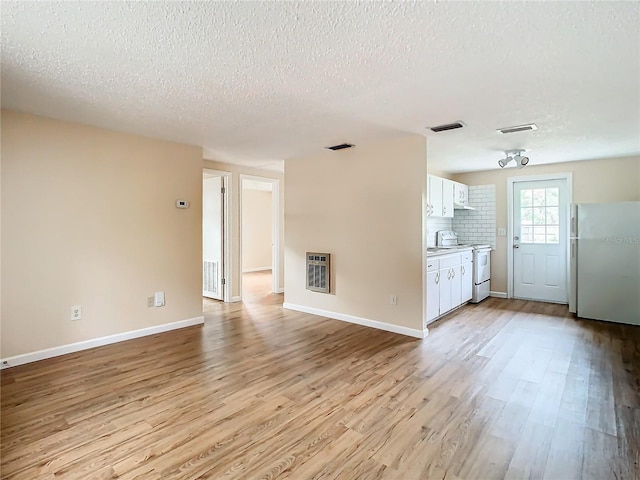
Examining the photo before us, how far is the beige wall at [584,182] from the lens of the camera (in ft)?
16.4

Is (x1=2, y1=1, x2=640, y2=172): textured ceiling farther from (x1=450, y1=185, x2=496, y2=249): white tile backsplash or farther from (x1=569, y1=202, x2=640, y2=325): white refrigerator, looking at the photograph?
(x1=450, y1=185, x2=496, y2=249): white tile backsplash

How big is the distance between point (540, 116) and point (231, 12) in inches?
113

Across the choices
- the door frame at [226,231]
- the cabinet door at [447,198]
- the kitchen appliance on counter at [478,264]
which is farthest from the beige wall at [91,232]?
the kitchen appliance on counter at [478,264]

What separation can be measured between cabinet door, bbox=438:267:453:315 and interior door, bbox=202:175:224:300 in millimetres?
3321

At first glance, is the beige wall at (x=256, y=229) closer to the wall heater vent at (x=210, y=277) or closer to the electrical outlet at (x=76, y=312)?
the wall heater vent at (x=210, y=277)

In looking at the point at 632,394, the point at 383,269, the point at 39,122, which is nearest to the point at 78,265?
the point at 39,122

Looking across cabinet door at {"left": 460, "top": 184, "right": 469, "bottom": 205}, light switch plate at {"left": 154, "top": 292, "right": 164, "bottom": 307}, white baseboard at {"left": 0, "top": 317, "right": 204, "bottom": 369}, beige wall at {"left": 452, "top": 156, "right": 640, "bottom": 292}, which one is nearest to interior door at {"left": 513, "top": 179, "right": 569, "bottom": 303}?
beige wall at {"left": 452, "top": 156, "right": 640, "bottom": 292}

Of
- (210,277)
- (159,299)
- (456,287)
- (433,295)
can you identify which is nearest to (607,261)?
(456,287)

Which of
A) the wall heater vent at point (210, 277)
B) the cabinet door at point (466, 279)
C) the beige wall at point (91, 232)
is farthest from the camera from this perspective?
the wall heater vent at point (210, 277)

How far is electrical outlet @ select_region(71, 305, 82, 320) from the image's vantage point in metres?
3.38

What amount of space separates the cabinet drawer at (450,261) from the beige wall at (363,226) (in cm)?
77

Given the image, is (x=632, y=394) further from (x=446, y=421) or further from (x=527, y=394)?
(x=446, y=421)

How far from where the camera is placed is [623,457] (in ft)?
6.02

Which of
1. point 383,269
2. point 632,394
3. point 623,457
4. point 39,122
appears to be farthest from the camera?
point 383,269
